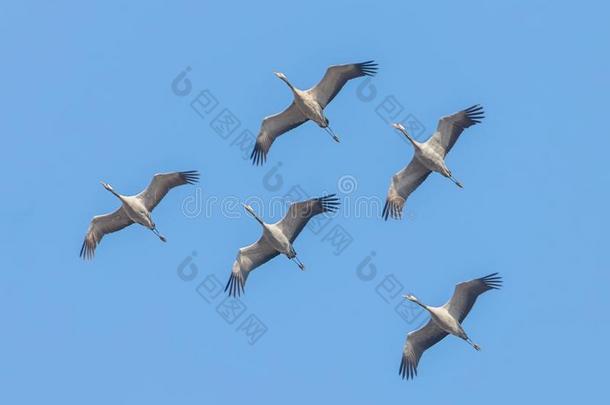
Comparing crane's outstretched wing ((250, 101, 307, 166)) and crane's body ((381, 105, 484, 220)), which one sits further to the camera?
crane's outstretched wing ((250, 101, 307, 166))

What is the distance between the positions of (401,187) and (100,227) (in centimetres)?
1077

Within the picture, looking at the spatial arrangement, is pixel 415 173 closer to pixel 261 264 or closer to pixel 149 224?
pixel 261 264

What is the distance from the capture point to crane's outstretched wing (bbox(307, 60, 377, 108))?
149 feet

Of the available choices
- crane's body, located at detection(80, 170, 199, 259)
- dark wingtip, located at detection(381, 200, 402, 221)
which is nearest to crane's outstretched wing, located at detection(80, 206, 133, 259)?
crane's body, located at detection(80, 170, 199, 259)

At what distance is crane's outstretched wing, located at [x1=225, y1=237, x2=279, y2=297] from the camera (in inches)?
1795

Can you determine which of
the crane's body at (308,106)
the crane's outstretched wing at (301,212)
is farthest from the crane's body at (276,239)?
the crane's body at (308,106)

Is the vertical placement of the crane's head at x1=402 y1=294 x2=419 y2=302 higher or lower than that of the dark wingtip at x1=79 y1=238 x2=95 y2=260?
lower

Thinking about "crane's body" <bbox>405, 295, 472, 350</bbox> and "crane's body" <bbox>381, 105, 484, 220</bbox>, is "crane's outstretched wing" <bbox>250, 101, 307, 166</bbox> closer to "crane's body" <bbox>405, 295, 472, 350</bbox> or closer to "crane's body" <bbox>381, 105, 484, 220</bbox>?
"crane's body" <bbox>381, 105, 484, 220</bbox>

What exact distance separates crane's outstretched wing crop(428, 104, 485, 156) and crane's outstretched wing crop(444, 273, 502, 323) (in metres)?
4.96

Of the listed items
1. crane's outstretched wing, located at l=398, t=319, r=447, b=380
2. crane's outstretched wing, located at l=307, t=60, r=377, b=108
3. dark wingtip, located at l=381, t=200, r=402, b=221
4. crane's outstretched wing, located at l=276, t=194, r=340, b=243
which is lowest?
crane's outstretched wing, located at l=398, t=319, r=447, b=380

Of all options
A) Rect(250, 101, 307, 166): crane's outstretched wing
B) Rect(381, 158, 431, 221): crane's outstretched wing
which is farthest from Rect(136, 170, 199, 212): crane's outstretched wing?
Rect(381, 158, 431, 221): crane's outstretched wing

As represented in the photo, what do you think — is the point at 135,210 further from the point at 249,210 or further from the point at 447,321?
the point at 447,321

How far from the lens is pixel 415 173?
154ft

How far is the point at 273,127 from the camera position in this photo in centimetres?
4809
